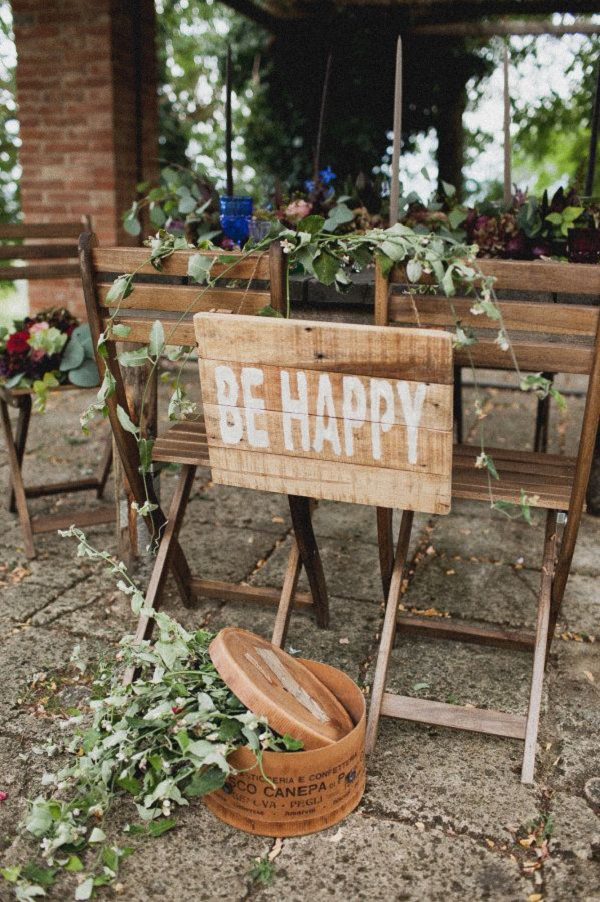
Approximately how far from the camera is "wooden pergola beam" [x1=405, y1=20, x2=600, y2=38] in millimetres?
4383

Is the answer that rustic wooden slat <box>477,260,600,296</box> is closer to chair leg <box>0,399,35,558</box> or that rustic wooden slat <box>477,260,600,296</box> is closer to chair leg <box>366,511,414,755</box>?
chair leg <box>366,511,414,755</box>

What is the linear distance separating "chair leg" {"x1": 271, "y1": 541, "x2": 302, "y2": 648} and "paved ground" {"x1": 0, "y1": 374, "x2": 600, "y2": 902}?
248 mm

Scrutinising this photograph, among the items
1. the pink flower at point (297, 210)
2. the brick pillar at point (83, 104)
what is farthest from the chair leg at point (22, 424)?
the brick pillar at point (83, 104)

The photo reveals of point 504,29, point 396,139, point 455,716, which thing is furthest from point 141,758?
point 504,29

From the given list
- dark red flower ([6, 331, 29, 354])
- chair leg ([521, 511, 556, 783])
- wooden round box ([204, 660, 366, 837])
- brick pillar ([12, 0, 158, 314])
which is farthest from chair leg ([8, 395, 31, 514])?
brick pillar ([12, 0, 158, 314])

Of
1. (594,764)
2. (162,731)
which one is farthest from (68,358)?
(594,764)

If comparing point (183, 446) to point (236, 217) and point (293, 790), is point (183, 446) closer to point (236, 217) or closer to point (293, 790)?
point (236, 217)

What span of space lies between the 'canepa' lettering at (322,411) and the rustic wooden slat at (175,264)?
232 mm

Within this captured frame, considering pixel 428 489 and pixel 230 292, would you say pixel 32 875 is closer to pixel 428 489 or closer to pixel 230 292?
pixel 428 489

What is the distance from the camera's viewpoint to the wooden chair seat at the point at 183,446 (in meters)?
2.42

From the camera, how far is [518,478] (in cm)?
228

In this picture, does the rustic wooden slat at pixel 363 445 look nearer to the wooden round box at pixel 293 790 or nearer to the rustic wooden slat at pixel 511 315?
the rustic wooden slat at pixel 511 315

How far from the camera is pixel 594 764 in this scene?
209 cm

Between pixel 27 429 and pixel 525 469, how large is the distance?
6.51ft
